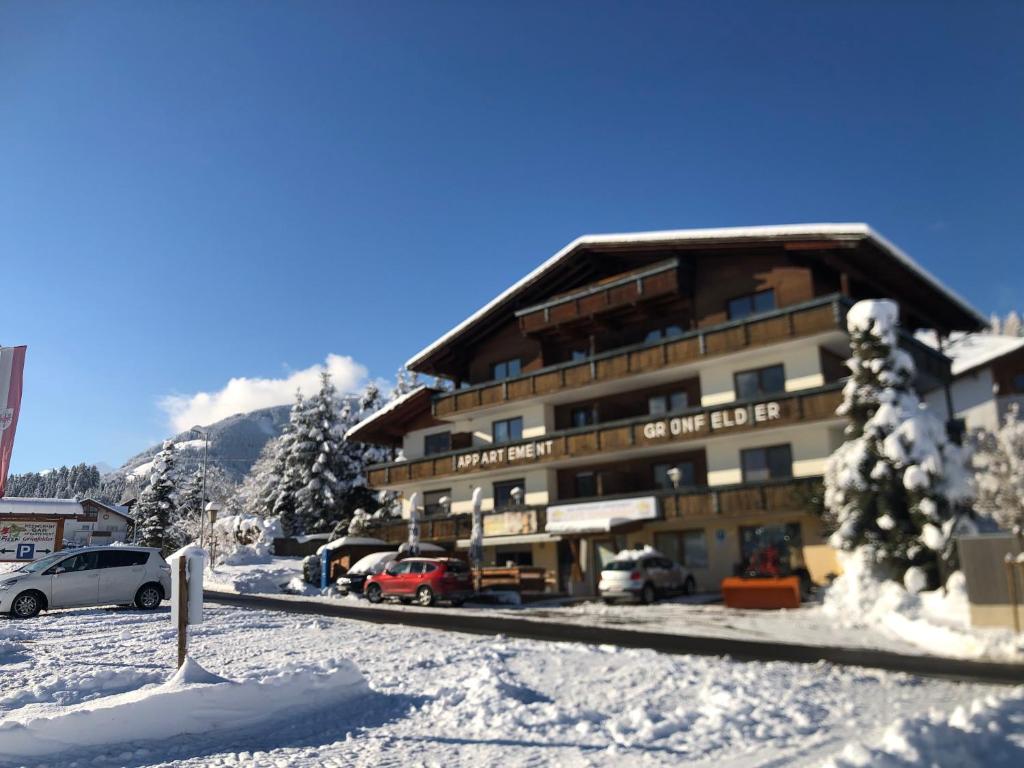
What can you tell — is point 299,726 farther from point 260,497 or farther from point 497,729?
point 260,497

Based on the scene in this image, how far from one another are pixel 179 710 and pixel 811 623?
15485 millimetres

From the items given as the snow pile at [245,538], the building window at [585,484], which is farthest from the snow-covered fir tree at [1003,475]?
the snow pile at [245,538]

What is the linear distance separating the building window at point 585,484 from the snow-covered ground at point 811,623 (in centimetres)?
754

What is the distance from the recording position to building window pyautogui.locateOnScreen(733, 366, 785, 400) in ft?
90.2

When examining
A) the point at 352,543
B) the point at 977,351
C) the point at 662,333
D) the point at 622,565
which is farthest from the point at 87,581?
the point at 977,351

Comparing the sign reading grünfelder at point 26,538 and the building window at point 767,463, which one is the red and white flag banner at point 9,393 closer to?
the sign reading grünfelder at point 26,538

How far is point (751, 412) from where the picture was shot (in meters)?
26.6

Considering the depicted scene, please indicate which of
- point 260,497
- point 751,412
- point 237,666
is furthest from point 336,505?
point 237,666

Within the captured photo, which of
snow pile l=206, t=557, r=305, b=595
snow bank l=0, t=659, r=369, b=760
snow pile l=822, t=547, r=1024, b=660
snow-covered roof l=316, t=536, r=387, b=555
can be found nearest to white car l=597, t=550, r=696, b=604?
snow pile l=822, t=547, r=1024, b=660

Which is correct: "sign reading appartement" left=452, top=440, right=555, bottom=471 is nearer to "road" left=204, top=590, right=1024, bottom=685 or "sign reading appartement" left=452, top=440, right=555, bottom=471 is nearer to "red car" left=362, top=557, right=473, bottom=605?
"red car" left=362, top=557, right=473, bottom=605

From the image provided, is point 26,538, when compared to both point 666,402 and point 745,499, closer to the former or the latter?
point 666,402

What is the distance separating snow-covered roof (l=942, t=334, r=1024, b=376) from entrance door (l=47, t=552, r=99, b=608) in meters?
37.0

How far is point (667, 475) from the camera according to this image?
30859 millimetres

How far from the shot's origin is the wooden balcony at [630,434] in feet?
83.1
